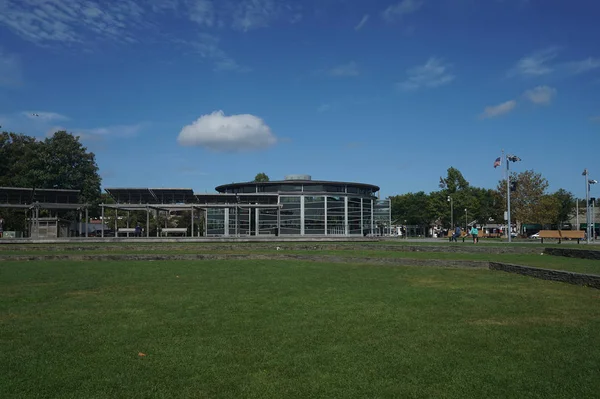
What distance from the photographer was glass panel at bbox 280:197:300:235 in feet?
230

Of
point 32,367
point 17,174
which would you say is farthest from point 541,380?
point 17,174

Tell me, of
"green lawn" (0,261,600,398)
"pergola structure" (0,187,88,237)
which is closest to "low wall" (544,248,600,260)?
"green lawn" (0,261,600,398)

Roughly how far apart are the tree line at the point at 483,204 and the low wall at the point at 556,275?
129 feet

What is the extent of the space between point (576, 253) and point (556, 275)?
12276 mm

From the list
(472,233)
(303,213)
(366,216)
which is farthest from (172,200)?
(366,216)

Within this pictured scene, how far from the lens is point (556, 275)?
587 inches

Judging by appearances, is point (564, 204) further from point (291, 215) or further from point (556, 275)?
point (556, 275)

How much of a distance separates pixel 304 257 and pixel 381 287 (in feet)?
42.1

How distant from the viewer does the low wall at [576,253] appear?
2381 centimetres

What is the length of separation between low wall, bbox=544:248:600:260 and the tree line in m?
27.9

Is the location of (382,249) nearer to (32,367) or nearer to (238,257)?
(238,257)

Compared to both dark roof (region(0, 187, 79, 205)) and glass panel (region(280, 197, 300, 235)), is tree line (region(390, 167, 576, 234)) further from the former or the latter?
dark roof (region(0, 187, 79, 205))

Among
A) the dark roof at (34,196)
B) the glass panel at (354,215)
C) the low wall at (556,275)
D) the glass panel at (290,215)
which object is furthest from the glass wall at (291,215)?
the low wall at (556,275)

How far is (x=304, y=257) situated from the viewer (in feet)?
86.9
